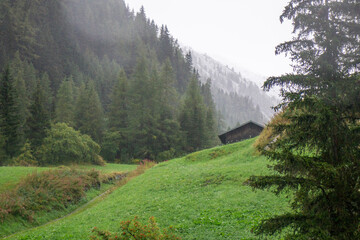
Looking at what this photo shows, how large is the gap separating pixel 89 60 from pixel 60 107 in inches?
1886

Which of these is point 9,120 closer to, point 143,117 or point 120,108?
point 120,108

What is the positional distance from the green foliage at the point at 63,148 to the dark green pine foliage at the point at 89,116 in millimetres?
12239

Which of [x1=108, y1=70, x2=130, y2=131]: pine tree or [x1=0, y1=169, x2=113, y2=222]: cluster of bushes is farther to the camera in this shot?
[x1=108, y1=70, x2=130, y2=131]: pine tree

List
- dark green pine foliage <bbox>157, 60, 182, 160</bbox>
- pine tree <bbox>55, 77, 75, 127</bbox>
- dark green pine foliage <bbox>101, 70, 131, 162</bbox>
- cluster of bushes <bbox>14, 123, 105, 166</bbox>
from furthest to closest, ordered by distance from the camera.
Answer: dark green pine foliage <bbox>157, 60, 182, 160</bbox>
pine tree <bbox>55, 77, 75, 127</bbox>
dark green pine foliage <bbox>101, 70, 131, 162</bbox>
cluster of bushes <bbox>14, 123, 105, 166</bbox>

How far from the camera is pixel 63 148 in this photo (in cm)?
3791

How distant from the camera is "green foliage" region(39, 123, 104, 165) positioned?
3781 centimetres

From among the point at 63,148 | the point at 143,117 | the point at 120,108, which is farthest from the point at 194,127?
the point at 63,148

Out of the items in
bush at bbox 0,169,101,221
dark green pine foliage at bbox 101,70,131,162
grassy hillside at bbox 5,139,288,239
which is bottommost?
grassy hillside at bbox 5,139,288,239

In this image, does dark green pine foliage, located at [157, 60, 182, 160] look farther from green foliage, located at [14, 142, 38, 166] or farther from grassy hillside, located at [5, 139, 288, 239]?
grassy hillside, located at [5, 139, 288, 239]

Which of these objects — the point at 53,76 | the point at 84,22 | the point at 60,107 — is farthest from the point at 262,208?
the point at 84,22

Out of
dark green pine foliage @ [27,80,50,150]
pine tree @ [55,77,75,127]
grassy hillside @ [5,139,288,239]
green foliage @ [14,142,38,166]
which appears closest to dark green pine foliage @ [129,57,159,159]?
pine tree @ [55,77,75,127]

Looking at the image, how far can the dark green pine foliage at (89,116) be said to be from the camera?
53.2 m

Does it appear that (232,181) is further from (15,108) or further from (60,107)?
(60,107)

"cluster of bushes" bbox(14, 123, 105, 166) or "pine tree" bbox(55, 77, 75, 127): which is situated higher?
"pine tree" bbox(55, 77, 75, 127)
